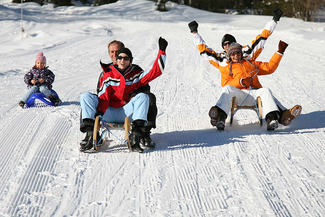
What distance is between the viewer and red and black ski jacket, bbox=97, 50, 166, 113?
4.23 meters

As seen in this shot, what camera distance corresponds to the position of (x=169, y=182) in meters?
3.35

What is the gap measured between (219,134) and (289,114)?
80 centimetres

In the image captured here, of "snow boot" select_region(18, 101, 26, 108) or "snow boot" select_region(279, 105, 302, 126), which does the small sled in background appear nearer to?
"snow boot" select_region(18, 101, 26, 108)

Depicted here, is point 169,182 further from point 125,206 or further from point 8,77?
point 8,77

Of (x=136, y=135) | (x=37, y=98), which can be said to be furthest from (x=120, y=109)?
(x=37, y=98)

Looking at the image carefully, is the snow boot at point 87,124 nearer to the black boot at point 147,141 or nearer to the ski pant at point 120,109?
the ski pant at point 120,109

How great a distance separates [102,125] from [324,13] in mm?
28720

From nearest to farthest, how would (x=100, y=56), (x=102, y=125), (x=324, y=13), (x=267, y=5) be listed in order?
(x=102, y=125)
(x=100, y=56)
(x=267, y=5)
(x=324, y=13)

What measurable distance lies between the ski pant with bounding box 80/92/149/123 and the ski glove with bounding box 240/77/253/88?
4.62ft

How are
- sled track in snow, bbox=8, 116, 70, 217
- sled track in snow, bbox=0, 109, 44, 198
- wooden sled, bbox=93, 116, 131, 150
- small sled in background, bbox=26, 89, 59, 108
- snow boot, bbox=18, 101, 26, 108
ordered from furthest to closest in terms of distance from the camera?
1. small sled in background, bbox=26, 89, 59, 108
2. snow boot, bbox=18, 101, 26, 108
3. wooden sled, bbox=93, 116, 131, 150
4. sled track in snow, bbox=0, 109, 44, 198
5. sled track in snow, bbox=8, 116, 70, 217

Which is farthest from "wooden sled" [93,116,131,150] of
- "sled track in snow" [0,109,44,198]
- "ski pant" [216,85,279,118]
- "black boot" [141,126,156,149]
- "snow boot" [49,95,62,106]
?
"snow boot" [49,95,62,106]

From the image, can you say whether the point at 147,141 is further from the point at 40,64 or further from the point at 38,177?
the point at 40,64

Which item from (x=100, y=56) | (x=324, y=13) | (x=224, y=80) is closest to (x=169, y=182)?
(x=224, y=80)

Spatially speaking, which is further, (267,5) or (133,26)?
(267,5)
